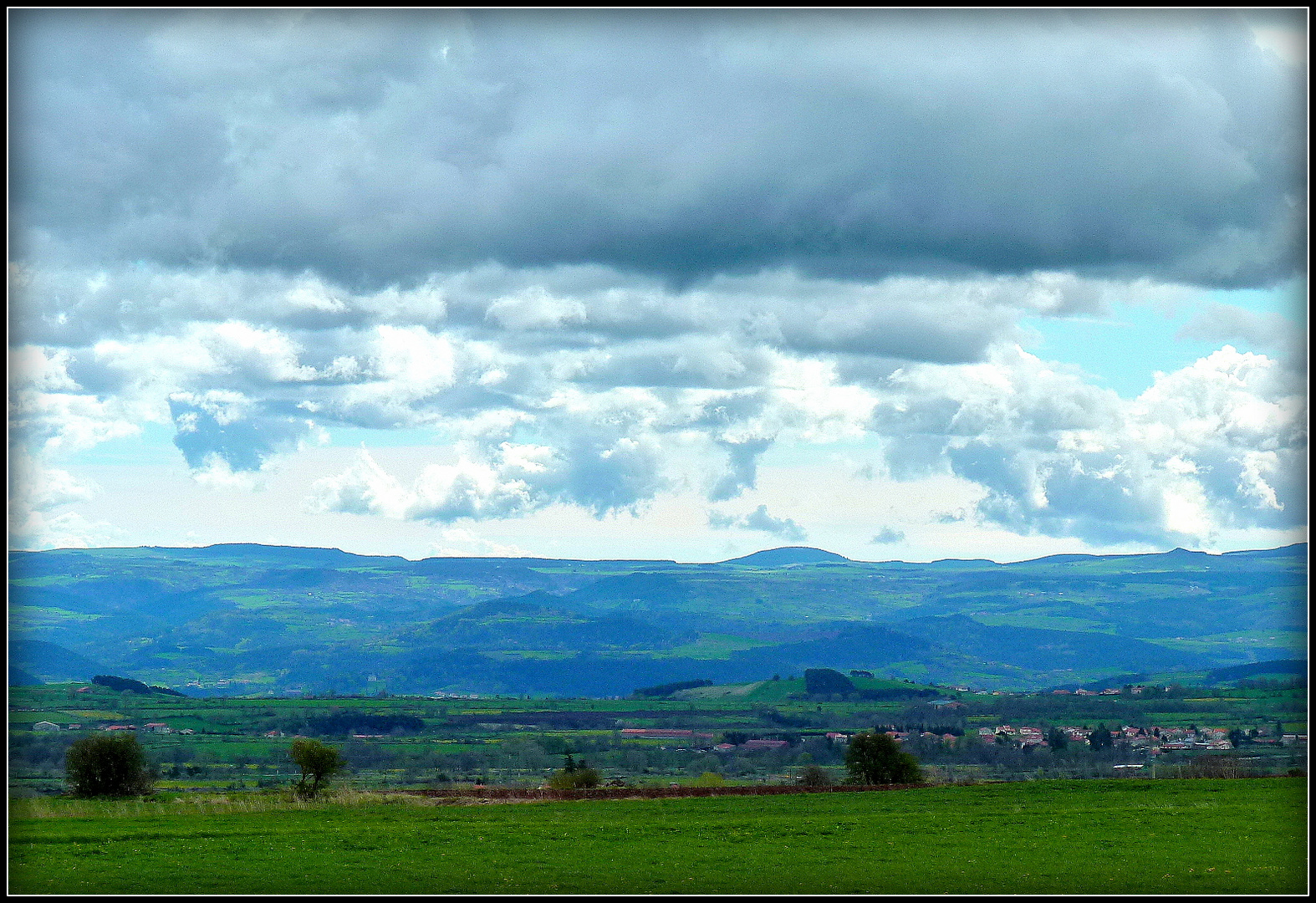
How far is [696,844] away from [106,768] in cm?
3643

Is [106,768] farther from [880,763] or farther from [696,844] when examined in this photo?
[880,763]

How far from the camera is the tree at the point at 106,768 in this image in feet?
201

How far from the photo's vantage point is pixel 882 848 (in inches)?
1537

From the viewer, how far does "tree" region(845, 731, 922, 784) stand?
6838 centimetres

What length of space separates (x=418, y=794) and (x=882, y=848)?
2683 cm

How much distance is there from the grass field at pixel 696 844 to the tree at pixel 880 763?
12412 millimetres

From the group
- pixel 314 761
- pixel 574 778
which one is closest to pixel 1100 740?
pixel 574 778

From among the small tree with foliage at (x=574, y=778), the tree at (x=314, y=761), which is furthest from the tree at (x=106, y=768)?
the small tree with foliage at (x=574, y=778)

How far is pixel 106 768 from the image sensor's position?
61.7 meters

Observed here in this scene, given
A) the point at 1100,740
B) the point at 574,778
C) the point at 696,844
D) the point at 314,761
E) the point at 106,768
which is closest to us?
the point at 696,844

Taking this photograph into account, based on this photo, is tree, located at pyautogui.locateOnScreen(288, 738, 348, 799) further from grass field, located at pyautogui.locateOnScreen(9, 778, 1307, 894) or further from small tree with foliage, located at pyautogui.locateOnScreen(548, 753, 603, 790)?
small tree with foliage, located at pyautogui.locateOnScreen(548, 753, 603, 790)

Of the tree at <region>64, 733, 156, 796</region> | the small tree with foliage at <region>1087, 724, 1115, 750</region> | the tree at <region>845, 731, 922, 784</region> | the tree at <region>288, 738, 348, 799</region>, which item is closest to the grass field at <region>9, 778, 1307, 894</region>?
the tree at <region>288, 738, 348, 799</region>

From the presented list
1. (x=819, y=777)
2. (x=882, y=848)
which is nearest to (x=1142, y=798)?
(x=882, y=848)

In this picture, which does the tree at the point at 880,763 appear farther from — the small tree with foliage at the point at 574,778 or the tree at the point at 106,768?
the tree at the point at 106,768
